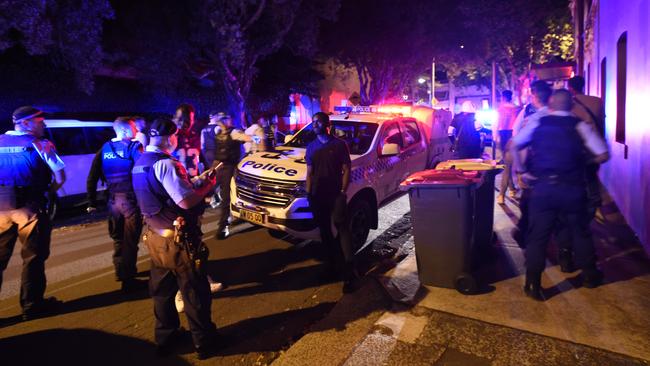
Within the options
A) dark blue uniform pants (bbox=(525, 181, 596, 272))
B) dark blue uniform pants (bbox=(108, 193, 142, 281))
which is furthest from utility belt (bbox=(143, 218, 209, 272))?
dark blue uniform pants (bbox=(525, 181, 596, 272))

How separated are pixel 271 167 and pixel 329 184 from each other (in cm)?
140

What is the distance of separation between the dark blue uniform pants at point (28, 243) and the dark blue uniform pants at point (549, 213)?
454 cm

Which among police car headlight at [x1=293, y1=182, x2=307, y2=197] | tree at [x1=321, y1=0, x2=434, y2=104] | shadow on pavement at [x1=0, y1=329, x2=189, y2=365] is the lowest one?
shadow on pavement at [x1=0, y1=329, x2=189, y2=365]

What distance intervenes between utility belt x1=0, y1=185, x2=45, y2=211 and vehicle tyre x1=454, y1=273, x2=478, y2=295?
409 cm

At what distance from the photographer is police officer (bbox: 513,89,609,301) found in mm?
3857

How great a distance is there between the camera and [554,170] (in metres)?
3.88

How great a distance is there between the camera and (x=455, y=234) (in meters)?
4.17

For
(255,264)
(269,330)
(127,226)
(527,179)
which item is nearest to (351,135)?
(255,264)

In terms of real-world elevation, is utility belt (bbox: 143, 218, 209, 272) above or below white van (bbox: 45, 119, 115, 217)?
below

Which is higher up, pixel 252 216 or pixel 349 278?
pixel 252 216

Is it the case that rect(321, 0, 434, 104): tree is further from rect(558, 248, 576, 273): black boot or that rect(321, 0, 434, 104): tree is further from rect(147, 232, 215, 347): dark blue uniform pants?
rect(147, 232, 215, 347): dark blue uniform pants

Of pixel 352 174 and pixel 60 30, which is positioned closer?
pixel 352 174

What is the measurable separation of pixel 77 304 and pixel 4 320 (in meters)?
0.61

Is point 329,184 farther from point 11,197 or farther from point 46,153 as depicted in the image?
point 11,197
